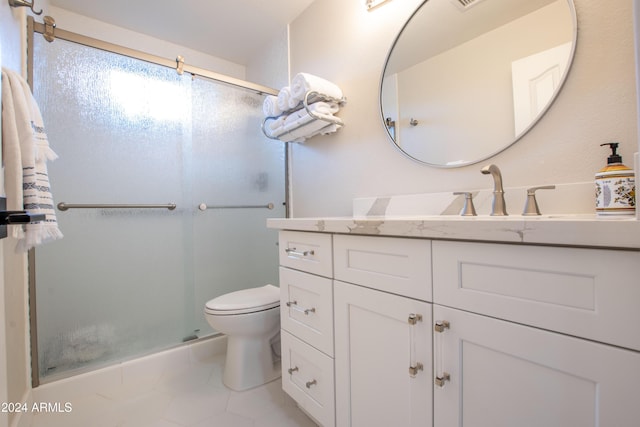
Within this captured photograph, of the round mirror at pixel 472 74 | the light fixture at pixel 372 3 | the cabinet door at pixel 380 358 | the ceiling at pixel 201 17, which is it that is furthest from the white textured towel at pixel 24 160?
the light fixture at pixel 372 3

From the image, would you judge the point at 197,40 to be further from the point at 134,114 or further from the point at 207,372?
the point at 207,372

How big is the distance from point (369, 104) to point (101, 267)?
1689 millimetres

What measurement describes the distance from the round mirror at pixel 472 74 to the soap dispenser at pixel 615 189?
0.28 metres

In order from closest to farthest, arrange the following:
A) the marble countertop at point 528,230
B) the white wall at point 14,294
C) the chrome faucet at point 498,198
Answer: the marble countertop at point 528,230 < the chrome faucet at point 498,198 < the white wall at point 14,294

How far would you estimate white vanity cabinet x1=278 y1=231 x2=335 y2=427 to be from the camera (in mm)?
959

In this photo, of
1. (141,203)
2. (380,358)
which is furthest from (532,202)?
(141,203)

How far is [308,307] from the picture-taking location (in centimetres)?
105

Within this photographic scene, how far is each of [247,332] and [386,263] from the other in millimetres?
934

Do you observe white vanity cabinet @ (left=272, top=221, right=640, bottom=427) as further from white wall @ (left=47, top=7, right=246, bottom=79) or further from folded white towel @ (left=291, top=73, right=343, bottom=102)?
white wall @ (left=47, top=7, right=246, bottom=79)

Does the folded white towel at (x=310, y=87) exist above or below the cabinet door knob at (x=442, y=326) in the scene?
above

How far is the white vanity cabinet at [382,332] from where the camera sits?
69 cm

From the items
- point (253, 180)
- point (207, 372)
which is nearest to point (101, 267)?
point (207, 372)

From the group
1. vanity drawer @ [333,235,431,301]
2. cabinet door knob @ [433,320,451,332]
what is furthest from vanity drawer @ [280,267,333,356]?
cabinet door knob @ [433,320,451,332]

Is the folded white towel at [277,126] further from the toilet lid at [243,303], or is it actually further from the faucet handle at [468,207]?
the faucet handle at [468,207]
